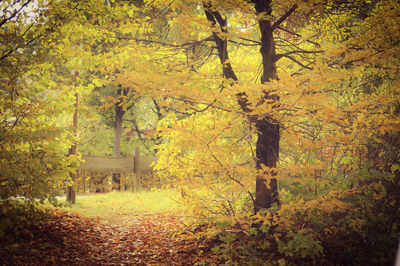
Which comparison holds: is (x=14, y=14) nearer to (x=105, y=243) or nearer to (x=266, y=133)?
(x=105, y=243)

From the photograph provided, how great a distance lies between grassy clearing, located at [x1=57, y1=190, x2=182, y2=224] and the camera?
351 inches

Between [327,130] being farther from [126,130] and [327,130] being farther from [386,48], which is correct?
[126,130]


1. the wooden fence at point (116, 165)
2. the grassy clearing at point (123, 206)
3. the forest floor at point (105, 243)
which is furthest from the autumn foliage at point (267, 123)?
the wooden fence at point (116, 165)

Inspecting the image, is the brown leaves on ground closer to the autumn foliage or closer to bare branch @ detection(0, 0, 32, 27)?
the autumn foliage

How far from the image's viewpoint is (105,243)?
6.39 meters

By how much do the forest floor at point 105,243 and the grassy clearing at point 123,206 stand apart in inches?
6.2

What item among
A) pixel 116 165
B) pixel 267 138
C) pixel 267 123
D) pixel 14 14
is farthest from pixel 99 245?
pixel 116 165

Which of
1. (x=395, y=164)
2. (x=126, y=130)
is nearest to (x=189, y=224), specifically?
(x=395, y=164)

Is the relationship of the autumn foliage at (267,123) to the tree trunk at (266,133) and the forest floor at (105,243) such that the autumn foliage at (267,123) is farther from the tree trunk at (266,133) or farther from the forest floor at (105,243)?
the forest floor at (105,243)

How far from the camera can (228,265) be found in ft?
16.9

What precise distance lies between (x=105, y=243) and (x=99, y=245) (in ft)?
0.77

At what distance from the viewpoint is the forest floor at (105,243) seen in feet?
15.4

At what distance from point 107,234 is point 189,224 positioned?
1860 millimetres

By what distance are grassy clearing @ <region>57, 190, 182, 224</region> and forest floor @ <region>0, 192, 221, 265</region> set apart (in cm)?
16
